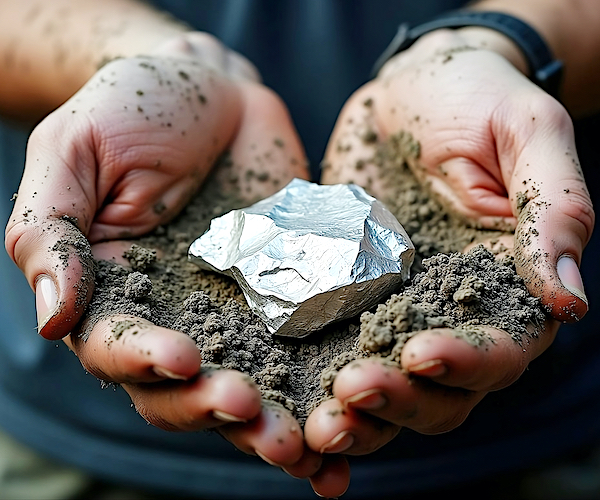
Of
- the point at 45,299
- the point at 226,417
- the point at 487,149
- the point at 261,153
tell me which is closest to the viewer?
the point at 226,417

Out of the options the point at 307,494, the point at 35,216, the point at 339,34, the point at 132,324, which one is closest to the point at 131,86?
the point at 35,216

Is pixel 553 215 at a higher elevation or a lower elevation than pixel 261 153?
higher

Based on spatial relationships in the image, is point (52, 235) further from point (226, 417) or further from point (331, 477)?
point (331, 477)

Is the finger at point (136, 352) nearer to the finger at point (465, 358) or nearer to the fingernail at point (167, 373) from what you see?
the fingernail at point (167, 373)

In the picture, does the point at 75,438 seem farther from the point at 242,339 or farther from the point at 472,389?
the point at 472,389

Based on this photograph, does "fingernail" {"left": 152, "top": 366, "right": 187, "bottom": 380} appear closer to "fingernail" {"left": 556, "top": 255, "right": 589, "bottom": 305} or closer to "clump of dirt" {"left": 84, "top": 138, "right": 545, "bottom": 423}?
"clump of dirt" {"left": 84, "top": 138, "right": 545, "bottom": 423}

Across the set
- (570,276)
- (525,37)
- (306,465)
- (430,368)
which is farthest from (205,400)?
(525,37)
